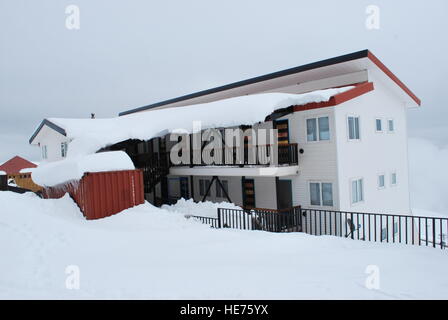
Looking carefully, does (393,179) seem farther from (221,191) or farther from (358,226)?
(221,191)

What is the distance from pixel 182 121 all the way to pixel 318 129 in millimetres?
8470

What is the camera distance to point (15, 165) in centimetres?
4744

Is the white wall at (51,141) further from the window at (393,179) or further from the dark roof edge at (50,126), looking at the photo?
the window at (393,179)

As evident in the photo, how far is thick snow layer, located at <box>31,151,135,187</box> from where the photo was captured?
13.0 meters

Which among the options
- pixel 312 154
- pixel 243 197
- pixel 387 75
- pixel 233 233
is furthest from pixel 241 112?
pixel 387 75

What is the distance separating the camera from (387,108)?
18.5m

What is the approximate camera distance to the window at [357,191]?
49.9ft

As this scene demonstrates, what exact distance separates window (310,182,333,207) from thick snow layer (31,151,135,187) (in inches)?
354

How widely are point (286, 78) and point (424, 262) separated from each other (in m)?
14.7

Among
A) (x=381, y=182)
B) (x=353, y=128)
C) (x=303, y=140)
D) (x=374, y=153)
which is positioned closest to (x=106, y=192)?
(x=303, y=140)

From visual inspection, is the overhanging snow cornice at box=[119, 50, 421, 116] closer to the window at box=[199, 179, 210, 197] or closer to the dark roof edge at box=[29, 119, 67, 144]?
the window at box=[199, 179, 210, 197]

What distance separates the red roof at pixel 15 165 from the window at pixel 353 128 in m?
49.0

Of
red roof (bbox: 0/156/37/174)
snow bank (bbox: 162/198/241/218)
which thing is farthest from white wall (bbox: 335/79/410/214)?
red roof (bbox: 0/156/37/174)
